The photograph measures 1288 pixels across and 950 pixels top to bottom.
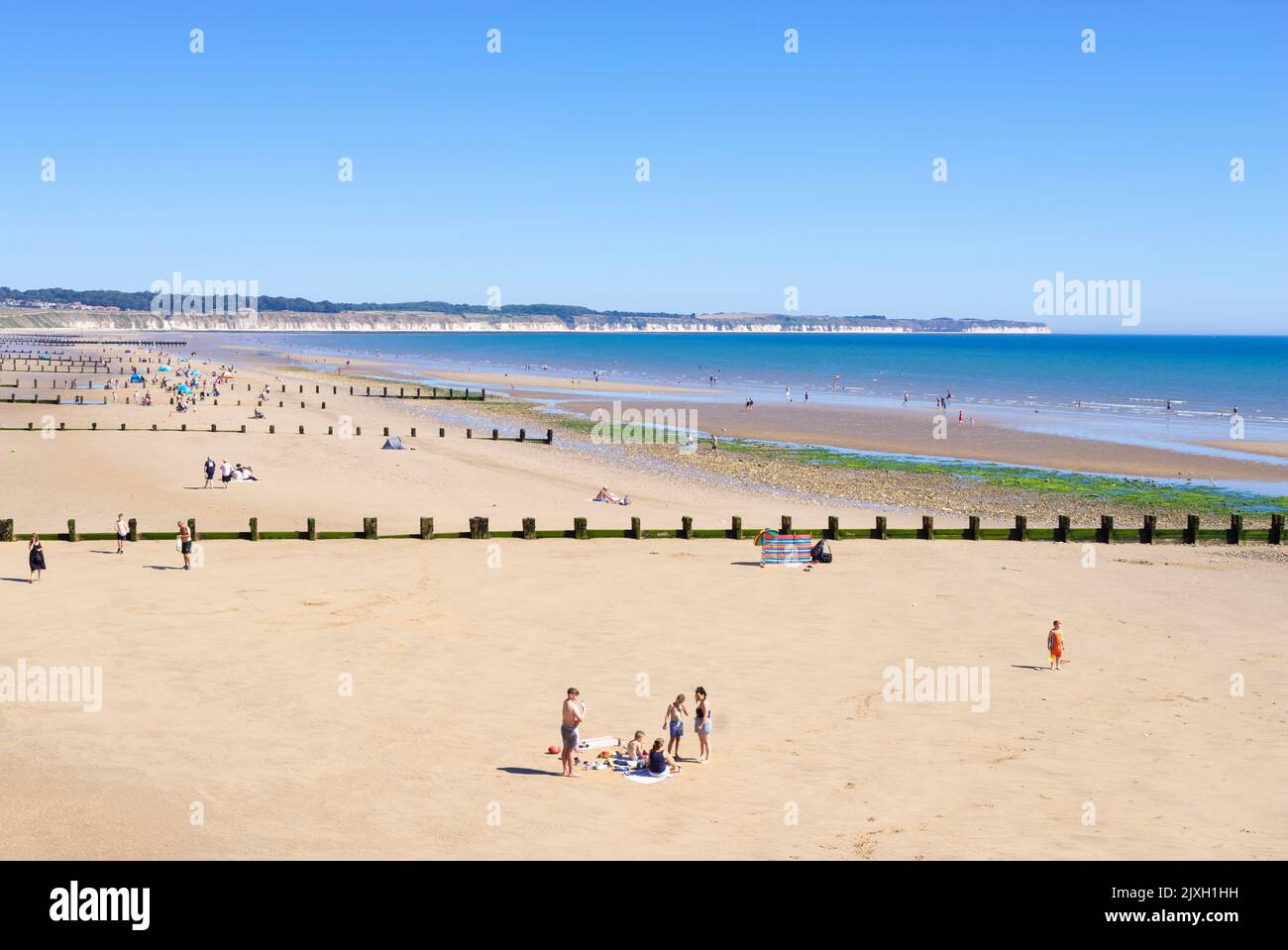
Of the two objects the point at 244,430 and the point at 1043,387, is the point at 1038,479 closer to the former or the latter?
the point at 244,430

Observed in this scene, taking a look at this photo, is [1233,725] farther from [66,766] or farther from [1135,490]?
[1135,490]

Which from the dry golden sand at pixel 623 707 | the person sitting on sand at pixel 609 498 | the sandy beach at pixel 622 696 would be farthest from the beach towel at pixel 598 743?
the person sitting on sand at pixel 609 498

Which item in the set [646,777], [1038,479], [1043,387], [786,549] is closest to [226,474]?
[786,549]

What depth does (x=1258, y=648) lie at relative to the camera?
23.8 meters

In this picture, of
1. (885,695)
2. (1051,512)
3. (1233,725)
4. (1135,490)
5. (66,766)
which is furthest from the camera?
(1135,490)

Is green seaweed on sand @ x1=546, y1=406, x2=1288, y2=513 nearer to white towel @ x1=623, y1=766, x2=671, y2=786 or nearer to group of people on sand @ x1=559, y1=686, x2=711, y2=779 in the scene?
group of people on sand @ x1=559, y1=686, x2=711, y2=779

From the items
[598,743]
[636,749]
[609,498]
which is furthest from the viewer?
[609,498]

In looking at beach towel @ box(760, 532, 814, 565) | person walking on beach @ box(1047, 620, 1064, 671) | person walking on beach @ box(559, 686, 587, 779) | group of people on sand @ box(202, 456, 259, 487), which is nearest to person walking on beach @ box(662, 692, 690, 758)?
person walking on beach @ box(559, 686, 587, 779)

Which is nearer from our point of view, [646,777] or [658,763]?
[658,763]

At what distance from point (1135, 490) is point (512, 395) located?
6797cm

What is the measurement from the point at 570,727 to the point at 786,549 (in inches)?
614

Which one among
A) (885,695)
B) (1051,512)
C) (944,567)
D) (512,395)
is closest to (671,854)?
(885,695)

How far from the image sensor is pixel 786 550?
30844 mm

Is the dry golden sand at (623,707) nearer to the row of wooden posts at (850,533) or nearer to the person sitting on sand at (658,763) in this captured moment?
the person sitting on sand at (658,763)
